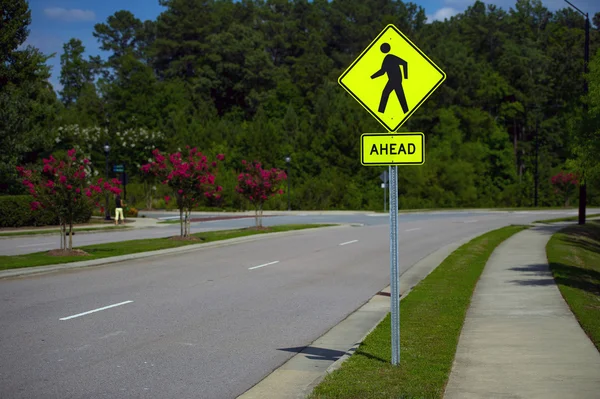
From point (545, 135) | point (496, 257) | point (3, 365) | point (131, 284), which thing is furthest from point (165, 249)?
point (545, 135)

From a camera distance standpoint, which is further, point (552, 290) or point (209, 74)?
point (209, 74)

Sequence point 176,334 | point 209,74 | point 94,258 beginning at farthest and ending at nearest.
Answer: point 209,74 → point 94,258 → point 176,334

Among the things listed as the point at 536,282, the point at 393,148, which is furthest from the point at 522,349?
the point at 536,282

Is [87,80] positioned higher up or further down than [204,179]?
higher up

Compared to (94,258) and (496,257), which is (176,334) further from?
(496,257)

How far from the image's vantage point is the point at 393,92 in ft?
24.4

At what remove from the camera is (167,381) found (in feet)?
24.5

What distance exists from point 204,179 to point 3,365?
19.1m

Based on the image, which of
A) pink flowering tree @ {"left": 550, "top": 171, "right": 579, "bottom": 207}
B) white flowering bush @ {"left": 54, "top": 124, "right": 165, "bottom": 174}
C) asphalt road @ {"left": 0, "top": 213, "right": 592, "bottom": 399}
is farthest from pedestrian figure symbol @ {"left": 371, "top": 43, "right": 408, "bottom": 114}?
pink flowering tree @ {"left": 550, "top": 171, "right": 579, "bottom": 207}

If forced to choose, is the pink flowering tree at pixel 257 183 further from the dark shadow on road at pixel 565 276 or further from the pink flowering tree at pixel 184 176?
the dark shadow on road at pixel 565 276

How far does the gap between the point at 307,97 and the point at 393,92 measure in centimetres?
8838

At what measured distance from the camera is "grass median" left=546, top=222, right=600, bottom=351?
427 inches

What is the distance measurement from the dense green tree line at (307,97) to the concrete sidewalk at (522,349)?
3313cm

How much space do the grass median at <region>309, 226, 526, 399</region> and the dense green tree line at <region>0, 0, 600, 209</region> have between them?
32.2m
